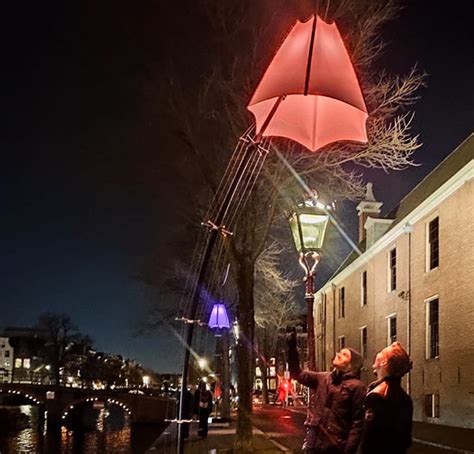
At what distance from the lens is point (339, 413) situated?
228 inches

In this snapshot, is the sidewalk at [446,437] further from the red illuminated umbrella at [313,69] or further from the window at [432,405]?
the red illuminated umbrella at [313,69]

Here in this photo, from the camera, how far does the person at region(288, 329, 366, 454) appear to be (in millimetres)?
5758

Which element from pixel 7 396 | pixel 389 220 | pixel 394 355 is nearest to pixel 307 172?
pixel 394 355

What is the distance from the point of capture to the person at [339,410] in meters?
5.76

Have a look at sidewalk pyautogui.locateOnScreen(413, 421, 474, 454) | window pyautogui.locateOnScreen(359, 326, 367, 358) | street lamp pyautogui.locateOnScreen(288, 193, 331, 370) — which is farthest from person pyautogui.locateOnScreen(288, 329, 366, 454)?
window pyautogui.locateOnScreen(359, 326, 367, 358)

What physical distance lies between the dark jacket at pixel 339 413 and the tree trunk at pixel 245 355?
955 centimetres

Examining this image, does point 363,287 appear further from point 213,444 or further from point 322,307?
point 213,444

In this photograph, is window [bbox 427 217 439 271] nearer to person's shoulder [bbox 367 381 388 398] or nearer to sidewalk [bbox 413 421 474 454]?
sidewalk [bbox 413 421 474 454]

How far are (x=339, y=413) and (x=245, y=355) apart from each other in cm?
1044

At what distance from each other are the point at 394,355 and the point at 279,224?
13016 millimetres

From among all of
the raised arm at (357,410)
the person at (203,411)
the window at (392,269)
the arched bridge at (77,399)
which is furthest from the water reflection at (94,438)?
the raised arm at (357,410)

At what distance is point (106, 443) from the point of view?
51.1 metres

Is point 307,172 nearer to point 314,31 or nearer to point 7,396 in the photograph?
point 314,31

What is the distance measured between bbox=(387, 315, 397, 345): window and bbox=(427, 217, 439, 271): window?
4.58 meters
